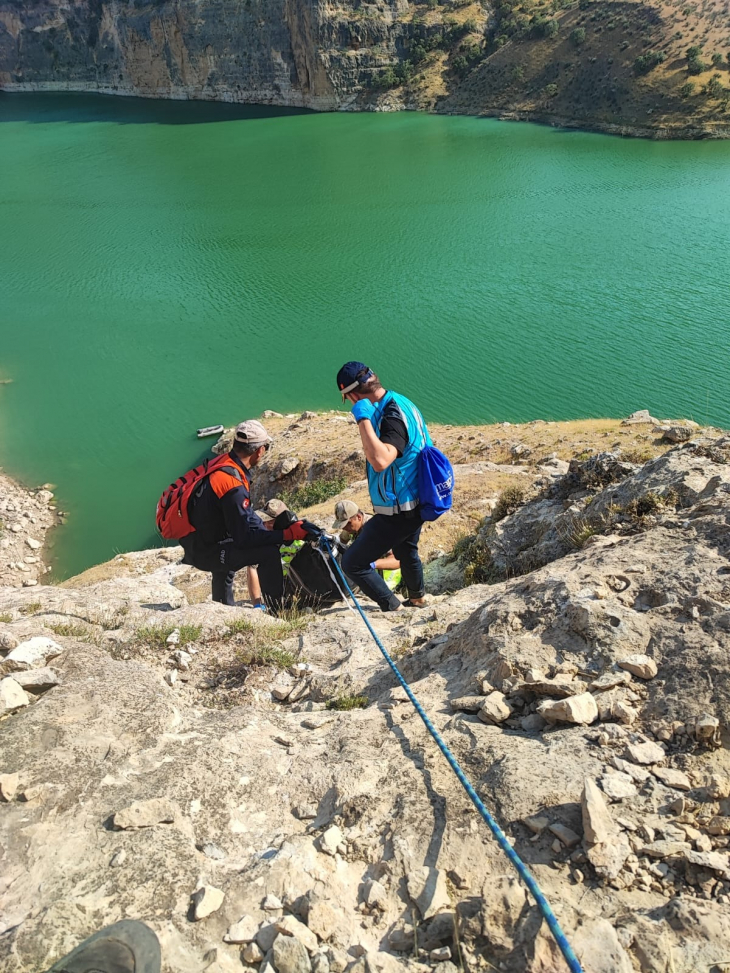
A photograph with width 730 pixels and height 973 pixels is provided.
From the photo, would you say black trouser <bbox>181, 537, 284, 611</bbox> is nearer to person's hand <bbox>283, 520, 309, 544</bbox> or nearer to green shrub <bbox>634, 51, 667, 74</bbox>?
person's hand <bbox>283, 520, 309, 544</bbox>

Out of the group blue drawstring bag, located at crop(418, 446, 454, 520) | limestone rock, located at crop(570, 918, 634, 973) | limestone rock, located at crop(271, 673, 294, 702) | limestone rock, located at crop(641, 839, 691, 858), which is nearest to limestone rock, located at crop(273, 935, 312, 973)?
limestone rock, located at crop(570, 918, 634, 973)

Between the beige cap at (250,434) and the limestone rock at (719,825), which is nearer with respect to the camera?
the limestone rock at (719,825)

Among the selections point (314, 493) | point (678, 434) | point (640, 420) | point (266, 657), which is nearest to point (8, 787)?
point (266, 657)

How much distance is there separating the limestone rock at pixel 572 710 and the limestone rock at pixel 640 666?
1.00ft

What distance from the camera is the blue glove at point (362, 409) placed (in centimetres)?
467

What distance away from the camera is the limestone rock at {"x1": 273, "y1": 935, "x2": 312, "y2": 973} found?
233 centimetres

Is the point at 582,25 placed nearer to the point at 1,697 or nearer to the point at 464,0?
the point at 464,0

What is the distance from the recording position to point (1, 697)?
151 inches

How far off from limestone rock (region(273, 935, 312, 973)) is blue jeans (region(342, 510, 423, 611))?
10.5 ft

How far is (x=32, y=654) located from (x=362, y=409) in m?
2.74

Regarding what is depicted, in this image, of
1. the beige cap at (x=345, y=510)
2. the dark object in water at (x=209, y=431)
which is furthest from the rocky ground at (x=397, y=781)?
the dark object in water at (x=209, y=431)

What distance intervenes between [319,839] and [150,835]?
2.47ft

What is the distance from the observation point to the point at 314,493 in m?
12.8

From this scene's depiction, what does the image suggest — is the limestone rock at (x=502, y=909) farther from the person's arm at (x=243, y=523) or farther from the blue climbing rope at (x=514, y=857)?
the person's arm at (x=243, y=523)
